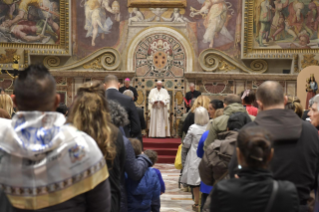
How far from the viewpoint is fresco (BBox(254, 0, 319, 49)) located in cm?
1462

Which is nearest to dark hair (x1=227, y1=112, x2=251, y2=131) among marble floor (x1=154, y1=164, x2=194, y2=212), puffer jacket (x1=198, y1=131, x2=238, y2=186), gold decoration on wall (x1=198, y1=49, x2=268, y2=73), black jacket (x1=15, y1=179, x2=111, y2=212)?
puffer jacket (x1=198, y1=131, x2=238, y2=186)

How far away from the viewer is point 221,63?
15.0 m

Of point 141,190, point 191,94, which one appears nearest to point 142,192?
point 141,190

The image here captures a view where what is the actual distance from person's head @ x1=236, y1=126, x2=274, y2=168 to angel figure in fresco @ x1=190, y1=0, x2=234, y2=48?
13.3m

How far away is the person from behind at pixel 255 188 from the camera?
202 cm

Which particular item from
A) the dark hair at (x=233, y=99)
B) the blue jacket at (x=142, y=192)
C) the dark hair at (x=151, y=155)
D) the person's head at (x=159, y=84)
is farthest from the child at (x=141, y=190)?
the person's head at (x=159, y=84)

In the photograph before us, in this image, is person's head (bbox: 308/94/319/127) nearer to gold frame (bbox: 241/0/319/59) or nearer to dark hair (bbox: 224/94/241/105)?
dark hair (bbox: 224/94/241/105)

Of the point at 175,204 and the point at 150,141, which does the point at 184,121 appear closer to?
the point at 175,204

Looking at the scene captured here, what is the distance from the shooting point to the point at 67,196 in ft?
5.79

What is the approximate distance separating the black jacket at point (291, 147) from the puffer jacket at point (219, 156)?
29.8 inches

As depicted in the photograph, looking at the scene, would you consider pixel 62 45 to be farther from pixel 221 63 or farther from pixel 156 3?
pixel 221 63

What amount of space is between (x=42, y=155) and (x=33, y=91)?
30cm

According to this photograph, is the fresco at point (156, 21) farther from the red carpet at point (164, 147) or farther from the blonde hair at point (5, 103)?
the blonde hair at point (5, 103)

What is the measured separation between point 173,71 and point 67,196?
13379mm
